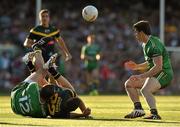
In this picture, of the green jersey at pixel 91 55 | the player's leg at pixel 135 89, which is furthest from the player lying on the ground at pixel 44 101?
the green jersey at pixel 91 55

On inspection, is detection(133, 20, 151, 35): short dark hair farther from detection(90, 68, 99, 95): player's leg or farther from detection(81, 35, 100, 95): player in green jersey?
detection(81, 35, 100, 95): player in green jersey

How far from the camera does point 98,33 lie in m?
31.9

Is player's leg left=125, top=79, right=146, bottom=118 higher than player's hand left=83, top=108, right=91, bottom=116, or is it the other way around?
player's leg left=125, top=79, right=146, bottom=118

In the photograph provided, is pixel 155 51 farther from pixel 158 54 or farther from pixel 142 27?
pixel 142 27

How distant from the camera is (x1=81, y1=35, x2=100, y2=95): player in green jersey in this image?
27234mm

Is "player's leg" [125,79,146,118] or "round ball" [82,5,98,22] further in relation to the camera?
"round ball" [82,5,98,22]

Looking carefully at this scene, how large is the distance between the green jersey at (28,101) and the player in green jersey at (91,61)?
43.4 feet

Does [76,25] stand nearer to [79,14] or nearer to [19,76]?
[79,14]

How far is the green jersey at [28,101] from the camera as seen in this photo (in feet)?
44.4

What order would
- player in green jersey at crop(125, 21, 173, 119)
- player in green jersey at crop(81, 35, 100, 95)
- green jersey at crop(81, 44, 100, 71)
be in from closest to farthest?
1. player in green jersey at crop(125, 21, 173, 119)
2. player in green jersey at crop(81, 35, 100, 95)
3. green jersey at crop(81, 44, 100, 71)

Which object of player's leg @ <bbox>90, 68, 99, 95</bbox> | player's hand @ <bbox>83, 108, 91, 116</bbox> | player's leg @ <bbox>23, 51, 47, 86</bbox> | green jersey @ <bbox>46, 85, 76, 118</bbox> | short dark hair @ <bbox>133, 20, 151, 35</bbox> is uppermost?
short dark hair @ <bbox>133, 20, 151, 35</bbox>

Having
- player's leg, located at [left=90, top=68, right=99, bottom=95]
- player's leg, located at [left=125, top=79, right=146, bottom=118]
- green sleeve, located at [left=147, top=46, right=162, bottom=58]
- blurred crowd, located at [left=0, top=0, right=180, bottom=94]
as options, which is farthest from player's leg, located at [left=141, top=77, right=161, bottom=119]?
blurred crowd, located at [left=0, top=0, right=180, bottom=94]

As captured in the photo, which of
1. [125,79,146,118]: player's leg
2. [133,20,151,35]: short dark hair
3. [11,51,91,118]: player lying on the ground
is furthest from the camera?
[125,79,146,118]: player's leg

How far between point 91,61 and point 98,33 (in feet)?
14.8
